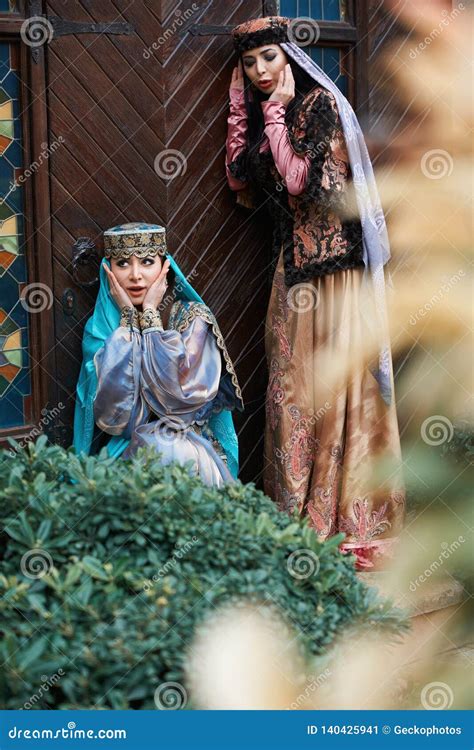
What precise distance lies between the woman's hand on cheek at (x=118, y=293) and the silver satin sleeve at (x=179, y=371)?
5.7 inches

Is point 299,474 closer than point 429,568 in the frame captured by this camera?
No

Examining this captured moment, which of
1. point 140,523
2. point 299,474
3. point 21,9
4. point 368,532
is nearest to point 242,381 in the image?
point 299,474

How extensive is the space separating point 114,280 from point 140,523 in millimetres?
1933

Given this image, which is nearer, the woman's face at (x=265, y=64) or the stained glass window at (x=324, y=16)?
the woman's face at (x=265, y=64)

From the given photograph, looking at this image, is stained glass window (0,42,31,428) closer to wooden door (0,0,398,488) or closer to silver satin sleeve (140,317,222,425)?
wooden door (0,0,398,488)

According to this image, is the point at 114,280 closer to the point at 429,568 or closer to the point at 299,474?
the point at 299,474

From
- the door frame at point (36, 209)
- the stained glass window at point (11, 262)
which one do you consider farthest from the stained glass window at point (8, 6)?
the stained glass window at point (11, 262)

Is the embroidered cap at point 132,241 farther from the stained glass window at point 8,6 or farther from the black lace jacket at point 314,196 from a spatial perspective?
the stained glass window at point 8,6

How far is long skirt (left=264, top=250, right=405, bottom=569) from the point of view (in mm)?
5453

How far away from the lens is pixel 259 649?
2.89 meters

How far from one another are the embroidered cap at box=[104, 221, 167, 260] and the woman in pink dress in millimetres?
661

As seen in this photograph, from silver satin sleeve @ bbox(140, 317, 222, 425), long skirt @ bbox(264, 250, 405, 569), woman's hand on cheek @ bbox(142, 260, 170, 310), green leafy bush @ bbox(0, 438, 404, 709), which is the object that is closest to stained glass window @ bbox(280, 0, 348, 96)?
long skirt @ bbox(264, 250, 405, 569)

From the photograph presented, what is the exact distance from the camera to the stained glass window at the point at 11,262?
4945mm

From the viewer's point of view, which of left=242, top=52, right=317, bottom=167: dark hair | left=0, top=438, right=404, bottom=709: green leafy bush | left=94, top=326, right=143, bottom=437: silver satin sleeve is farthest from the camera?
left=242, top=52, right=317, bottom=167: dark hair
